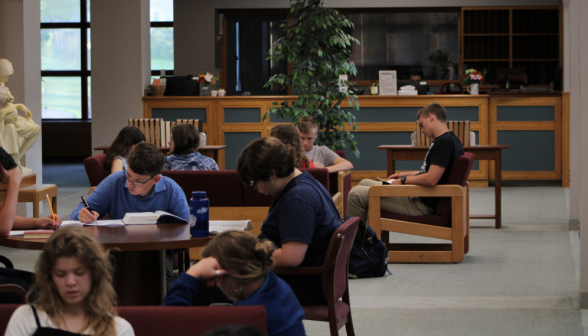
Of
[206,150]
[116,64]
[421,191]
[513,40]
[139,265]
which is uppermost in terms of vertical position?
[513,40]

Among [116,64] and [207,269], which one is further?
[116,64]

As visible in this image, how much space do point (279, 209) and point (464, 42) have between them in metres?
9.91

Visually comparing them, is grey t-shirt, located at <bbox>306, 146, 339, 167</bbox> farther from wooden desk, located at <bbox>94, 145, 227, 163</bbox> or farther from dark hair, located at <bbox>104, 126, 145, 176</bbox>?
wooden desk, located at <bbox>94, 145, 227, 163</bbox>

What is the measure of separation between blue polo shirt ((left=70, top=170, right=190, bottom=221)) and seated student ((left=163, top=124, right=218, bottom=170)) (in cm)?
157

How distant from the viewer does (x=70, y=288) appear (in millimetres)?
1577

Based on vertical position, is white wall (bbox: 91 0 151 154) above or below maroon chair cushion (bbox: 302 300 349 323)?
above

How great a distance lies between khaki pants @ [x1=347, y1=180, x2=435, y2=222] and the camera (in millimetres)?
4703

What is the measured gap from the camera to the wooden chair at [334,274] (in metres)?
2.34

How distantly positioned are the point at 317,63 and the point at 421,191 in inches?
123

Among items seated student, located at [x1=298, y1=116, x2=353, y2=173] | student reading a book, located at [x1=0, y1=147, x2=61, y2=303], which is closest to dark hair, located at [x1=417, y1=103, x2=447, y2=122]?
seated student, located at [x1=298, y1=116, x2=353, y2=173]

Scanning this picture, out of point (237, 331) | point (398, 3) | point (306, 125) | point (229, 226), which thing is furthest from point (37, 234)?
point (398, 3)

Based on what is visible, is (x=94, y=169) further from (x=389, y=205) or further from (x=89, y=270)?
(x=89, y=270)

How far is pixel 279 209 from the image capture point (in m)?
2.34

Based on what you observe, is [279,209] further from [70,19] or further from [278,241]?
[70,19]
